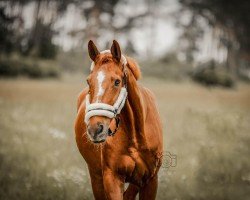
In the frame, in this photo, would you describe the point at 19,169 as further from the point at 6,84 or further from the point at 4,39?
the point at 4,39

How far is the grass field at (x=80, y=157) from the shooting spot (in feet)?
21.6

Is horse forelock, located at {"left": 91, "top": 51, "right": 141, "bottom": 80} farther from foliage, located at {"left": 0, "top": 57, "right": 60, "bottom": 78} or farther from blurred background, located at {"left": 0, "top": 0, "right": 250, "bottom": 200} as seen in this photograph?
foliage, located at {"left": 0, "top": 57, "right": 60, "bottom": 78}

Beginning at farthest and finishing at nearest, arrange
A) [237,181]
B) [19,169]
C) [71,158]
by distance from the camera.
Result: [71,158], [19,169], [237,181]

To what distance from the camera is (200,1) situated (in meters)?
26.6

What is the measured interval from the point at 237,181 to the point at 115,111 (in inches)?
166

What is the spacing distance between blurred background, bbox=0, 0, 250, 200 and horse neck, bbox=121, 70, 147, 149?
100 inches

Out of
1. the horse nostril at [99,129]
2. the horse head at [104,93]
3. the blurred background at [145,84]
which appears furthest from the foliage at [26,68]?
the horse nostril at [99,129]

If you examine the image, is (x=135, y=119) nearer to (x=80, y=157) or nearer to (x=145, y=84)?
(x=80, y=157)

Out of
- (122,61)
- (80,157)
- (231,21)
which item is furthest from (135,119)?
(231,21)

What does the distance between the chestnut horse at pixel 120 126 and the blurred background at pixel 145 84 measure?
2.26 m

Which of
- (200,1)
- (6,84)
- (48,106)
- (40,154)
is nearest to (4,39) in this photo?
(6,84)

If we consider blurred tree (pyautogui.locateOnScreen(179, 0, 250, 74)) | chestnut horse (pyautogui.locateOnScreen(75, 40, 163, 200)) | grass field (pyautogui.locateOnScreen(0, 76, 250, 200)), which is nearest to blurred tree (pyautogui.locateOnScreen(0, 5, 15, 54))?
grass field (pyautogui.locateOnScreen(0, 76, 250, 200))

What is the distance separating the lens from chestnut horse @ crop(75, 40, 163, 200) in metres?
3.42

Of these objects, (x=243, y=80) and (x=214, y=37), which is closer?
(x=243, y=80)
